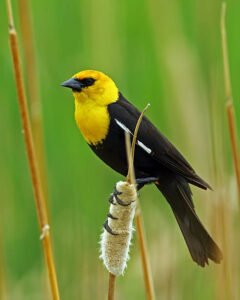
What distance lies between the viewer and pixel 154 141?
173cm

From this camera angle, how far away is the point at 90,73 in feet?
5.85

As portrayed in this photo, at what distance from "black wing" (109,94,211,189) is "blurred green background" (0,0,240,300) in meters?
0.27

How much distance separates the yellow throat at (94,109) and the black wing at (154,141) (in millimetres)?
23

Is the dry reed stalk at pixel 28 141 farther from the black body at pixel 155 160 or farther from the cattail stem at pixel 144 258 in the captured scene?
the black body at pixel 155 160

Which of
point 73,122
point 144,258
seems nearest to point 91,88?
point 73,122

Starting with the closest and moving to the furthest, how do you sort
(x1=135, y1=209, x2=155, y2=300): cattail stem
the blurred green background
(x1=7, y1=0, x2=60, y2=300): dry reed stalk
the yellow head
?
(x1=7, y1=0, x2=60, y2=300): dry reed stalk, (x1=135, y1=209, x2=155, y2=300): cattail stem, the yellow head, the blurred green background

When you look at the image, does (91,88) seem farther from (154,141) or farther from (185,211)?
(185,211)

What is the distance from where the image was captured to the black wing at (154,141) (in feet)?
5.45

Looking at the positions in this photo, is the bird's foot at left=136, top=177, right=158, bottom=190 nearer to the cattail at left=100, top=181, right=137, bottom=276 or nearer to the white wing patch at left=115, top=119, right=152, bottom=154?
the white wing patch at left=115, top=119, right=152, bottom=154

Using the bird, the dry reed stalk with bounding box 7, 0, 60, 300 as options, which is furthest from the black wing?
the dry reed stalk with bounding box 7, 0, 60, 300

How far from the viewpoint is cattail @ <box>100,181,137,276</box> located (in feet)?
3.98

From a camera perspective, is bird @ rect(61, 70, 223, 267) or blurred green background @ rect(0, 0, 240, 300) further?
blurred green background @ rect(0, 0, 240, 300)

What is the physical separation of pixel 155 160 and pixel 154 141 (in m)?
0.06

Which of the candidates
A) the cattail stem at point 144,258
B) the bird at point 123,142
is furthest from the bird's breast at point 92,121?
the cattail stem at point 144,258
